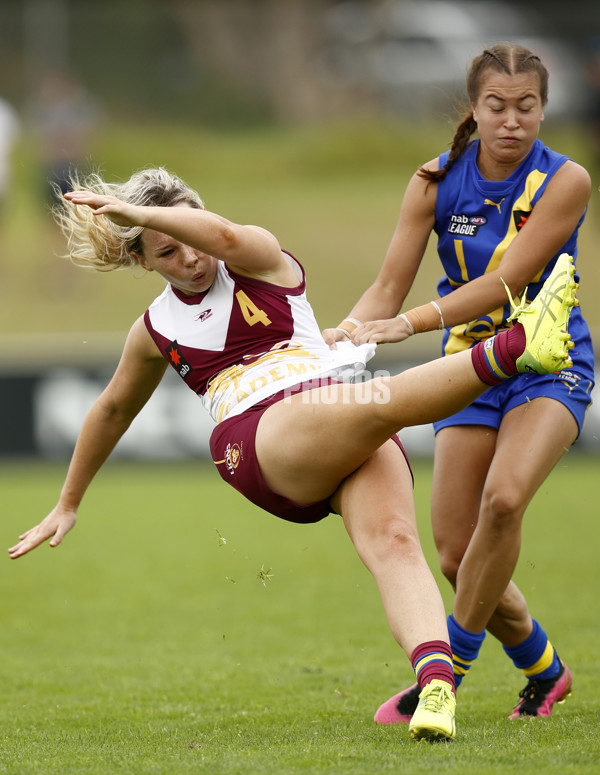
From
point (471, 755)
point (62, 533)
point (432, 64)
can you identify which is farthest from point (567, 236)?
point (432, 64)

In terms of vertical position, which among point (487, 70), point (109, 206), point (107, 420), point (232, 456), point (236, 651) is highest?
point (487, 70)

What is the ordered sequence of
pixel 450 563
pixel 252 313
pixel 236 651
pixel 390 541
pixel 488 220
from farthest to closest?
pixel 236 651, pixel 450 563, pixel 488 220, pixel 252 313, pixel 390 541

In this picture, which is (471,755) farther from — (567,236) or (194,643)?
(194,643)

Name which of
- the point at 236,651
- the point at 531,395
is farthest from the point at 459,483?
the point at 236,651

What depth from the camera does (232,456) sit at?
12.3 ft

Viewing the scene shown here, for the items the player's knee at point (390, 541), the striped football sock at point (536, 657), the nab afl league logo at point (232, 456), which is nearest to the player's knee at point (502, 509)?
the player's knee at point (390, 541)

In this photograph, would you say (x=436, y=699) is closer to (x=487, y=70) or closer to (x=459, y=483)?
(x=459, y=483)

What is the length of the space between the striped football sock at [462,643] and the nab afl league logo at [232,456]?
1.09 meters

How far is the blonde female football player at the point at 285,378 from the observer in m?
3.47

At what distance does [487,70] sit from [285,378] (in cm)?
127

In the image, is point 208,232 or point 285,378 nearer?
point 208,232

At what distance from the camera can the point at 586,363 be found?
418 centimetres

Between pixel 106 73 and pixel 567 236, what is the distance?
662 inches

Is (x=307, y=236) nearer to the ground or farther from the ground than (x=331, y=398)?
nearer to the ground
